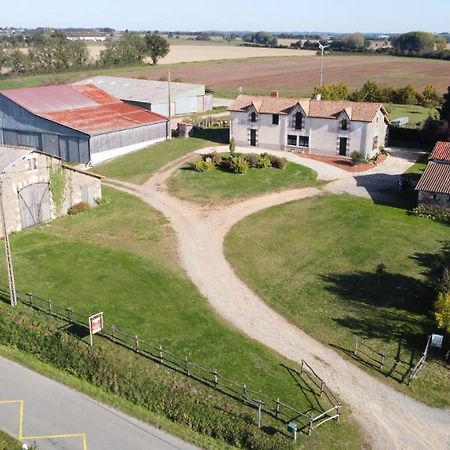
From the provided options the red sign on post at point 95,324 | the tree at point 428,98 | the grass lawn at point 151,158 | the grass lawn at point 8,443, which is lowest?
the grass lawn at point 8,443

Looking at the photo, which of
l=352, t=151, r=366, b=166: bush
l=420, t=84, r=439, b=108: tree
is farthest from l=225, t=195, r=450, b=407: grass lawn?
l=420, t=84, r=439, b=108: tree

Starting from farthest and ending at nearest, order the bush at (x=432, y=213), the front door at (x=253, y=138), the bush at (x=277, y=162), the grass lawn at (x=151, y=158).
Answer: the front door at (x=253, y=138) < the bush at (x=277, y=162) < the grass lawn at (x=151, y=158) < the bush at (x=432, y=213)

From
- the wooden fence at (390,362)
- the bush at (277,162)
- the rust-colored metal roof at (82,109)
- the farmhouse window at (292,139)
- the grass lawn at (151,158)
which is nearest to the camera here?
the wooden fence at (390,362)

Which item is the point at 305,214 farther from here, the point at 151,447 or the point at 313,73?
the point at 313,73

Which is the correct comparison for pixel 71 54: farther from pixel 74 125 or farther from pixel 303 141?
pixel 303 141

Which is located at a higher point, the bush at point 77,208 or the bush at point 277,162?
the bush at point 277,162

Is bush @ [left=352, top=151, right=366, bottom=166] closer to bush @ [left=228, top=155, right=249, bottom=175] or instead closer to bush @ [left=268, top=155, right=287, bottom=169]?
bush @ [left=268, top=155, right=287, bottom=169]

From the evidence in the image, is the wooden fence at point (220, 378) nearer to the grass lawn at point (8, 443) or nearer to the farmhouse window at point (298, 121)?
the grass lawn at point (8, 443)

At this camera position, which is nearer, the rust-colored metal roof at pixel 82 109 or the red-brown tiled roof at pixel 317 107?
the red-brown tiled roof at pixel 317 107

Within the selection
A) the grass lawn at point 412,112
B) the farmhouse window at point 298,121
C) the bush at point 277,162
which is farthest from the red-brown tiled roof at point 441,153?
the grass lawn at point 412,112
